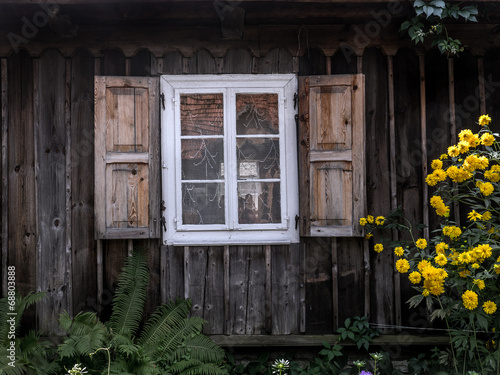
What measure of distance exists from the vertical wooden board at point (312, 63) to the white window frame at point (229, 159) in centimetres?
14

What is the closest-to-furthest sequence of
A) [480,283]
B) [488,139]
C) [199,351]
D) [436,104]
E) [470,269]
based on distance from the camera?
[480,283] → [470,269] → [488,139] → [199,351] → [436,104]

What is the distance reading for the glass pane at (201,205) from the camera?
13.2ft

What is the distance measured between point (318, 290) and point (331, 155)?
1.25 m

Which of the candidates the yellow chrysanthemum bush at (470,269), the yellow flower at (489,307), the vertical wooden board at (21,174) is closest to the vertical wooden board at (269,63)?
the yellow chrysanthemum bush at (470,269)

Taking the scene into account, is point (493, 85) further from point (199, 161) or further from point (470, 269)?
point (199, 161)

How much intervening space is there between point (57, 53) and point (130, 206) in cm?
160

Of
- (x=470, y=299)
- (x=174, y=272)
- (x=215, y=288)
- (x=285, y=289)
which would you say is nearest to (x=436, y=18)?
(x=470, y=299)

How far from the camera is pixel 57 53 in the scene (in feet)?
13.4

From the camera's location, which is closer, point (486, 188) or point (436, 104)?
point (486, 188)

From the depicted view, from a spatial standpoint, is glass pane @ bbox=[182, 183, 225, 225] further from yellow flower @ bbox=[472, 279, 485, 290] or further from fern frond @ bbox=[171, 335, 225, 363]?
yellow flower @ bbox=[472, 279, 485, 290]

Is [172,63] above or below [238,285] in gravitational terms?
above

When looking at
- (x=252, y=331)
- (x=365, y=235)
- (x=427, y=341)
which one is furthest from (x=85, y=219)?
(x=427, y=341)

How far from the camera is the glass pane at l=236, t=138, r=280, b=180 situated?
4.06 meters

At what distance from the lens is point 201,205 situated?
4031mm
